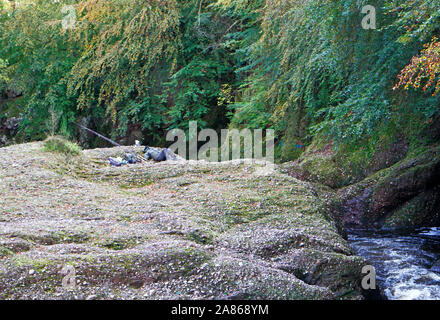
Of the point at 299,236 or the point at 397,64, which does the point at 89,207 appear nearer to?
the point at 299,236

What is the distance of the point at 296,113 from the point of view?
1188 centimetres

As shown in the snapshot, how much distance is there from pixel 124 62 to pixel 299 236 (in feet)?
37.2

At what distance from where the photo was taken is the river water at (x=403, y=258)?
5.16m

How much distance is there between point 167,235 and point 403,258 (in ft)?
10.8

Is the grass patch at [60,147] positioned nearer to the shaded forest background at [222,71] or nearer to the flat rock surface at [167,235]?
the flat rock surface at [167,235]

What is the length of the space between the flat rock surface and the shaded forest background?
2.11 m

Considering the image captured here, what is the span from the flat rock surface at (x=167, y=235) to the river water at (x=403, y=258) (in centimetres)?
79

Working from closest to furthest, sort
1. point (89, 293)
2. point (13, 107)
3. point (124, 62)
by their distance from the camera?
point (89, 293) → point (124, 62) → point (13, 107)

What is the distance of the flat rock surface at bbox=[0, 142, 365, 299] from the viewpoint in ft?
13.4

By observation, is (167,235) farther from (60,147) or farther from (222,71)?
(222,71)

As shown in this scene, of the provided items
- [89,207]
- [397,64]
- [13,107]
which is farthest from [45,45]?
[397,64]

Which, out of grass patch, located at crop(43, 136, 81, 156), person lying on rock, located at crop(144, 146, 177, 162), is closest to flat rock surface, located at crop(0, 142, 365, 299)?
grass patch, located at crop(43, 136, 81, 156)

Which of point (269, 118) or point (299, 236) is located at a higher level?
point (269, 118)

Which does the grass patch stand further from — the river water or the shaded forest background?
the river water
